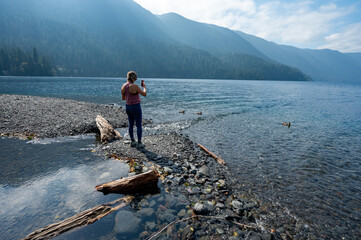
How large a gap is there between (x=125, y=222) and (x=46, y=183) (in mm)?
4284

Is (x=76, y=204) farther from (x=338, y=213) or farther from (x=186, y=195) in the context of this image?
(x=338, y=213)

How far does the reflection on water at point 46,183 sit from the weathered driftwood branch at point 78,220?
1.39 ft

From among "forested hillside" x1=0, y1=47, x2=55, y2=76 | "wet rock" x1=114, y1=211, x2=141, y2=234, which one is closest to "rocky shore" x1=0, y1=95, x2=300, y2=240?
"wet rock" x1=114, y1=211, x2=141, y2=234

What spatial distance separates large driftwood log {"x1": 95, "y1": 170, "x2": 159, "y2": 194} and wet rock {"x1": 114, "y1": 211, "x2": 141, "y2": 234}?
1.06 metres

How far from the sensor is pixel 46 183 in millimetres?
7023

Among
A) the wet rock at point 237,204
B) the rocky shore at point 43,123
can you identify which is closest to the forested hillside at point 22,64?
the rocky shore at point 43,123

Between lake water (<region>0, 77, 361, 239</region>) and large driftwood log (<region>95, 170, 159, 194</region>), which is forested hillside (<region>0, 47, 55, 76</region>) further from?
large driftwood log (<region>95, 170, 159, 194</region>)

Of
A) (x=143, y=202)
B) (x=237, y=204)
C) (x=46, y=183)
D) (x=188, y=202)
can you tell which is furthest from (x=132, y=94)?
(x=237, y=204)

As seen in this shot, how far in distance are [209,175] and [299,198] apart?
3908 millimetres

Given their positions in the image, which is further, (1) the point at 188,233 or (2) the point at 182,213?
(2) the point at 182,213

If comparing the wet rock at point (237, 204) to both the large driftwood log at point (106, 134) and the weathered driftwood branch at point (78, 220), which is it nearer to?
the weathered driftwood branch at point (78, 220)

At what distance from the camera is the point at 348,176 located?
9.38m

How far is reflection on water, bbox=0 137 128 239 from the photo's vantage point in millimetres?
5191

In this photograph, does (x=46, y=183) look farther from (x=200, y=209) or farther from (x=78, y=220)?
(x=200, y=209)
